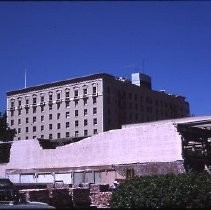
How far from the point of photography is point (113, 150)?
129ft

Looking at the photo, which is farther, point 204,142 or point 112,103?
point 112,103

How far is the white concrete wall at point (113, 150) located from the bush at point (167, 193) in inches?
724

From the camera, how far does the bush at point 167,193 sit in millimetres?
15672

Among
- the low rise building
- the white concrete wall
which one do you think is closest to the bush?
the low rise building

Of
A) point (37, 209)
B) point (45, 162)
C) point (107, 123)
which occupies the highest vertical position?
point (107, 123)

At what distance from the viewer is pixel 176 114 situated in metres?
120

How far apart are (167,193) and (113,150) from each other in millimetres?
23690

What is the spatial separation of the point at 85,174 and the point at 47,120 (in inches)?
2518

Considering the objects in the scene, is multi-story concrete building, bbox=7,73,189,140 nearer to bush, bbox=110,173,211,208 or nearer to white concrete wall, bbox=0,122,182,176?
white concrete wall, bbox=0,122,182,176

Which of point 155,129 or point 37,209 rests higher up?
point 155,129

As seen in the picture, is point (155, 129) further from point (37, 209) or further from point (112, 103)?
point (112, 103)

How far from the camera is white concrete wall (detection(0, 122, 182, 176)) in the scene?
35.5m

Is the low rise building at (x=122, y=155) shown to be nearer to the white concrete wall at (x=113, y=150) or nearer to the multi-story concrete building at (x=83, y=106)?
the white concrete wall at (x=113, y=150)

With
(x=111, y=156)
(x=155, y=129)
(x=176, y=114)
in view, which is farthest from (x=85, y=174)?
(x=176, y=114)
